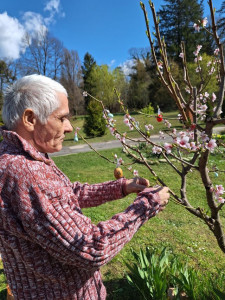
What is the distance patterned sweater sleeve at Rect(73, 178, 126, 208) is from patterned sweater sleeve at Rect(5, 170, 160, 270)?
1.35 feet

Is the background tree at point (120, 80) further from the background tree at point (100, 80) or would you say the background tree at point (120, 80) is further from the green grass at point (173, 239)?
the green grass at point (173, 239)

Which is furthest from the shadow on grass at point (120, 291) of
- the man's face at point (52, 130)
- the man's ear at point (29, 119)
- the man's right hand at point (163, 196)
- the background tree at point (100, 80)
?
the background tree at point (100, 80)

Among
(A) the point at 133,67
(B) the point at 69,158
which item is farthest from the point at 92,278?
(A) the point at 133,67

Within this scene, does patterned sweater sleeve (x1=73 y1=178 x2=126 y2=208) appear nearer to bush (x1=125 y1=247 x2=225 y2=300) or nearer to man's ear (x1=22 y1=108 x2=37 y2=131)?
man's ear (x1=22 y1=108 x2=37 y2=131)

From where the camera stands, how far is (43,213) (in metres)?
0.77

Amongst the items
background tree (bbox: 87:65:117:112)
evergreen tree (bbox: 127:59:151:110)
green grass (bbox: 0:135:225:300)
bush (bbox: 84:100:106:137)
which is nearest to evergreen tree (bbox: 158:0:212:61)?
evergreen tree (bbox: 127:59:151:110)

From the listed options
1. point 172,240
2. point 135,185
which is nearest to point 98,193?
point 135,185

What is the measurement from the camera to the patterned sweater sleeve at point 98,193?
4.45 ft

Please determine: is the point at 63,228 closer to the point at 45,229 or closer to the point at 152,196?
the point at 45,229

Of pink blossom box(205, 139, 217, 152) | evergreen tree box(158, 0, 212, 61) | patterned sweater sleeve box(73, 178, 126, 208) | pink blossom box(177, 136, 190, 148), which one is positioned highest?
evergreen tree box(158, 0, 212, 61)

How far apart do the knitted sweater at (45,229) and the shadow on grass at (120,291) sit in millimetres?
1355

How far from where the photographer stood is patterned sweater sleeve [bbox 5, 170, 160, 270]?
77cm

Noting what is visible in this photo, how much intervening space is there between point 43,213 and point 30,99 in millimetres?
470

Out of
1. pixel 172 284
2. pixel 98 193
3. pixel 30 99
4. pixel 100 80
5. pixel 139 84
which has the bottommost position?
pixel 172 284
